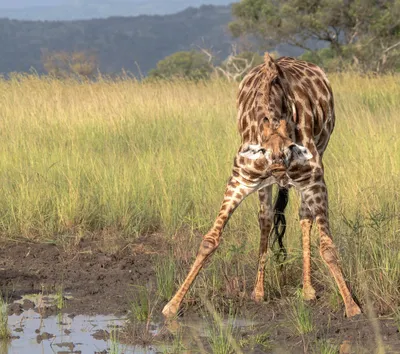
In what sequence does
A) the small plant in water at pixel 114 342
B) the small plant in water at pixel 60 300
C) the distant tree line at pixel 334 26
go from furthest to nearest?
the distant tree line at pixel 334 26 < the small plant in water at pixel 60 300 < the small plant in water at pixel 114 342

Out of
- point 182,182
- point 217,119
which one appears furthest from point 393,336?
point 217,119

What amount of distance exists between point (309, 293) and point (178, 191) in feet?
8.71

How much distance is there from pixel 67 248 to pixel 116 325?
2.00 m

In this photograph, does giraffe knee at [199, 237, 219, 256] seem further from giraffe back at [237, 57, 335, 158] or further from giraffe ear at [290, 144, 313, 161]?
giraffe ear at [290, 144, 313, 161]

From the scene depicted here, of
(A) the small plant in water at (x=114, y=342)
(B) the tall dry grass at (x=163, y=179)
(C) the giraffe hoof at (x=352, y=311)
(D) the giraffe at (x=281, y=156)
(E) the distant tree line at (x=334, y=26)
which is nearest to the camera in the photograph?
(A) the small plant in water at (x=114, y=342)

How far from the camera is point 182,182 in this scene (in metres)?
8.61

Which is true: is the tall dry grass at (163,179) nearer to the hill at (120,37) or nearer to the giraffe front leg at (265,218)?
the giraffe front leg at (265,218)

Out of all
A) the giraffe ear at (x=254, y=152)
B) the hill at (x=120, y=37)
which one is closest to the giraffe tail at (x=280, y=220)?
the giraffe ear at (x=254, y=152)

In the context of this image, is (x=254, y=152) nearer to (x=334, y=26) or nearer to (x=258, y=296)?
(x=258, y=296)

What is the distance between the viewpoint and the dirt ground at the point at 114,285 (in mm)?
5156

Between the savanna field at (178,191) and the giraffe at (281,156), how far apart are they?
0.21m

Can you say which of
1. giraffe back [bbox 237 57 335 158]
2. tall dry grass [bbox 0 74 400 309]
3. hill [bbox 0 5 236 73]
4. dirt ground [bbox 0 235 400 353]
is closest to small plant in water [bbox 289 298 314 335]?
dirt ground [bbox 0 235 400 353]

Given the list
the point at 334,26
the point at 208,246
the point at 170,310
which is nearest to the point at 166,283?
the point at 170,310

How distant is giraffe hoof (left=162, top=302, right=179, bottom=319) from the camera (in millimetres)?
5603
